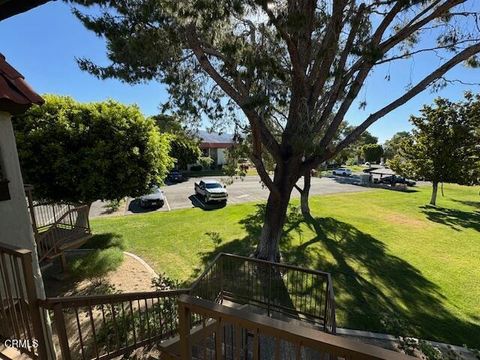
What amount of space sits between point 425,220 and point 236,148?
12138 mm

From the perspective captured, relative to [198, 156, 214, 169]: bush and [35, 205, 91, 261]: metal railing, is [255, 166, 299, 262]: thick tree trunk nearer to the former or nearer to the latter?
[35, 205, 91, 261]: metal railing

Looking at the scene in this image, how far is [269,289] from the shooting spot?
5.91m

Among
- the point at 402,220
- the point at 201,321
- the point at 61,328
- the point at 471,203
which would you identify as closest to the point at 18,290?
the point at 61,328

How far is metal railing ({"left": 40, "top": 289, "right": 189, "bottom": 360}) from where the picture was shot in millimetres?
3016

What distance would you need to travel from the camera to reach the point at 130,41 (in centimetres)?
566

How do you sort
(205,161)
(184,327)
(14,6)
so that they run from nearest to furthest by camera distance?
1. (14,6)
2. (184,327)
3. (205,161)

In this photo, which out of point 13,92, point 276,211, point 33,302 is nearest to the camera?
point 33,302

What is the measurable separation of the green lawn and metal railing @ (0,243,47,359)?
511 centimetres

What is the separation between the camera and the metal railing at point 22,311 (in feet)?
8.80

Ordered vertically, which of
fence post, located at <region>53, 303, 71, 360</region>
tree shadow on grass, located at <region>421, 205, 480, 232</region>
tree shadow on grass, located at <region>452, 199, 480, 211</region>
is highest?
fence post, located at <region>53, 303, 71, 360</region>

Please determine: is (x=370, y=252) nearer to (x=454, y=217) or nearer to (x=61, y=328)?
(x=454, y=217)

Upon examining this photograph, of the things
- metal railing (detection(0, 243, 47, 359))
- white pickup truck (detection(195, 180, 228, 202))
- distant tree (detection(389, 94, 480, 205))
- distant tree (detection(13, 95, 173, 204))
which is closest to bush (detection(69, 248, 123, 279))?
distant tree (detection(13, 95, 173, 204))

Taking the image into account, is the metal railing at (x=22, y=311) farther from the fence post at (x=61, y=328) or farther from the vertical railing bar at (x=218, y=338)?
the vertical railing bar at (x=218, y=338)

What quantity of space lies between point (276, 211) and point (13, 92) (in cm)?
645
